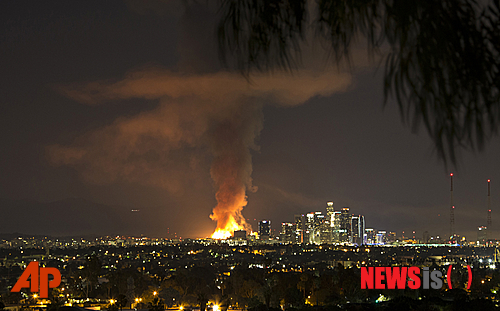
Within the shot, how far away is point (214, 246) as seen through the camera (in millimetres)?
173625

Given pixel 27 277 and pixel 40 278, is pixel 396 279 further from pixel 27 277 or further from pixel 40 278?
pixel 27 277

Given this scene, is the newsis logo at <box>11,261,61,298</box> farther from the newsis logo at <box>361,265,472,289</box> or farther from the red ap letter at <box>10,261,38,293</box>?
Result: the newsis logo at <box>361,265,472,289</box>

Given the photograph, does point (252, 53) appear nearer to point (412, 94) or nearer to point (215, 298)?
point (412, 94)

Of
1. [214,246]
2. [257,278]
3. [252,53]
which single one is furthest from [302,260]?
[252,53]

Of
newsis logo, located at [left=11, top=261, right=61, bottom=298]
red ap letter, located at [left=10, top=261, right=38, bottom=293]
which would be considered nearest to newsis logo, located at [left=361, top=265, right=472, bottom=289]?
newsis logo, located at [left=11, top=261, right=61, bottom=298]

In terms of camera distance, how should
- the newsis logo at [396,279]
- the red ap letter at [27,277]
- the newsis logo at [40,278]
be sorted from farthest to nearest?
the newsis logo at [396,279] → the newsis logo at [40,278] → the red ap letter at [27,277]

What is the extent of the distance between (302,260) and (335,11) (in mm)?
146073

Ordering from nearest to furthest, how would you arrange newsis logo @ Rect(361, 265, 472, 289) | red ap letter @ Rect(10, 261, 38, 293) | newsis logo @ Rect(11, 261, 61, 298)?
red ap letter @ Rect(10, 261, 38, 293) < newsis logo @ Rect(11, 261, 61, 298) < newsis logo @ Rect(361, 265, 472, 289)

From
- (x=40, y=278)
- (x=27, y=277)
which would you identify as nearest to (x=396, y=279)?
(x=40, y=278)

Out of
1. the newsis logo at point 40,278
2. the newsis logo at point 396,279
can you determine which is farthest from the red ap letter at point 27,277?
the newsis logo at point 396,279

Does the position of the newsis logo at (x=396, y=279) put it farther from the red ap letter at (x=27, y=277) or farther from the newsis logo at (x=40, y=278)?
the red ap letter at (x=27, y=277)

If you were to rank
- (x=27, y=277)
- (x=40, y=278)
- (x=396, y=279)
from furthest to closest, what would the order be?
(x=40, y=278) < (x=396, y=279) < (x=27, y=277)

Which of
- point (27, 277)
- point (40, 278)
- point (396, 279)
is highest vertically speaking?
point (27, 277)

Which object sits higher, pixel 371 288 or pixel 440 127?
pixel 440 127
